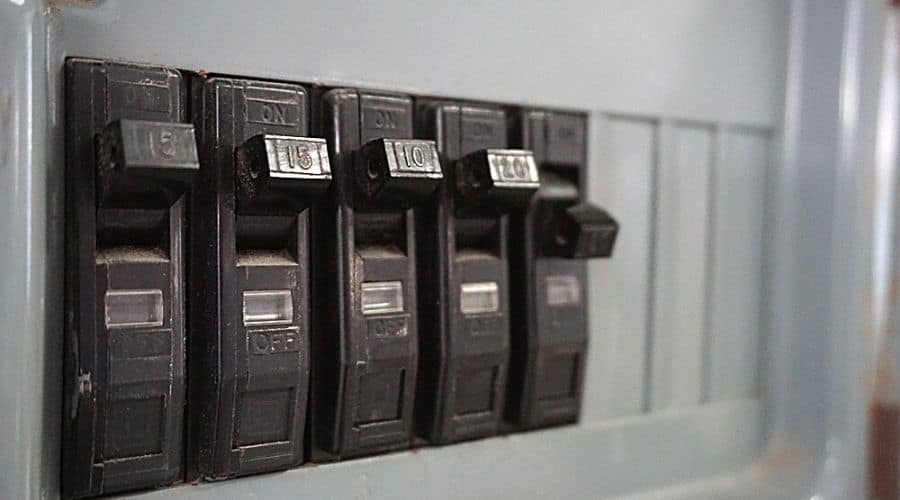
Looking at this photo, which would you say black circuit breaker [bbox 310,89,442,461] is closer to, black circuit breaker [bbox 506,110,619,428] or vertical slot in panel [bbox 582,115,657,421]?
black circuit breaker [bbox 506,110,619,428]

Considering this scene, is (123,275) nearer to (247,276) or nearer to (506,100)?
(247,276)

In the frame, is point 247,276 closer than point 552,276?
Yes

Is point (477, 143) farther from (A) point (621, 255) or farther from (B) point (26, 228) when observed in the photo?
(B) point (26, 228)

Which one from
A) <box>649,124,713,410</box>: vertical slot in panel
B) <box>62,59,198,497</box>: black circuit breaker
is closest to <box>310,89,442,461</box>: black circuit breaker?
<box>62,59,198,497</box>: black circuit breaker

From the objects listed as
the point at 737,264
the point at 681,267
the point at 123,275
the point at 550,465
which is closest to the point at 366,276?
Result: the point at 123,275

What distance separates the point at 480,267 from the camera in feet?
2.96

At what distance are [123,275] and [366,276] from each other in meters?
0.21

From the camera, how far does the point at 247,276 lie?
757 millimetres

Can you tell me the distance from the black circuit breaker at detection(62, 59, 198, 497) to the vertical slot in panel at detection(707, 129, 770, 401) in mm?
703

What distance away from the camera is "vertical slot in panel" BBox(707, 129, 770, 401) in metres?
1.17

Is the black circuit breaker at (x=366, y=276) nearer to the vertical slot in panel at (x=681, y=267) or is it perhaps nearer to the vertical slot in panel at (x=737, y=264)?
the vertical slot in panel at (x=681, y=267)

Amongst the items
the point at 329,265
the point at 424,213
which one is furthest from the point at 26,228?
the point at 424,213

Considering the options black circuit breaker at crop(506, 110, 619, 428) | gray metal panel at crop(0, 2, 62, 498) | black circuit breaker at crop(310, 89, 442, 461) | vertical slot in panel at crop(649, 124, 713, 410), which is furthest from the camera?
vertical slot in panel at crop(649, 124, 713, 410)

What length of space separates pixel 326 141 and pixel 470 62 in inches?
7.7
